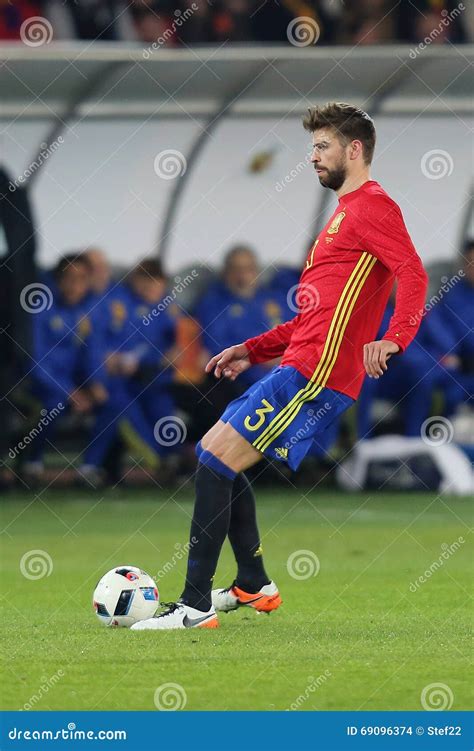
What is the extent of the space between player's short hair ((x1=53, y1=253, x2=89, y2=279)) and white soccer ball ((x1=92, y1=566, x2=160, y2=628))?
7403mm

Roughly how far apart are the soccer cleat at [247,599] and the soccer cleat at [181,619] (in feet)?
1.26

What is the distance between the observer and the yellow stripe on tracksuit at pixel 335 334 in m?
6.47

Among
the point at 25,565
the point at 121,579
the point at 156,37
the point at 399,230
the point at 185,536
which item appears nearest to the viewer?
the point at 399,230

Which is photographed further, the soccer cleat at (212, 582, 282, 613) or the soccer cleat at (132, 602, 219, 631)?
the soccer cleat at (212, 582, 282, 613)

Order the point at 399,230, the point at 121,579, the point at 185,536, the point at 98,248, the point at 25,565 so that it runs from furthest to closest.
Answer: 1. the point at 98,248
2. the point at 185,536
3. the point at 25,565
4. the point at 121,579
5. the point at 399,230

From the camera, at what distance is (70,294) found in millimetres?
13922

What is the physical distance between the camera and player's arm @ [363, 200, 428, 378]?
237 inches

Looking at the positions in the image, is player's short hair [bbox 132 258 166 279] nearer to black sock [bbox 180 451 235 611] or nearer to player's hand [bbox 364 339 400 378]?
black sock [bbox 180 451 235 611]

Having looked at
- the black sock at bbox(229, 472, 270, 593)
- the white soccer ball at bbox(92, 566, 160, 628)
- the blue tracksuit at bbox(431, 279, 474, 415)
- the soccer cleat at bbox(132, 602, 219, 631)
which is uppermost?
the blue tracksuit at bbox(431, 279, 474, 415)

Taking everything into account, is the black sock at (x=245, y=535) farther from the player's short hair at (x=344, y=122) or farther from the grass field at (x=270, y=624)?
the player's short hair at (x=344, y=122)

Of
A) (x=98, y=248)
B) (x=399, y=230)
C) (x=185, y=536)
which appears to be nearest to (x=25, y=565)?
(x=185, y=536)

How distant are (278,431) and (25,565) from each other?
362cm

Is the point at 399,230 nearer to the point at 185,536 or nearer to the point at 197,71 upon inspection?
the point at 185,536

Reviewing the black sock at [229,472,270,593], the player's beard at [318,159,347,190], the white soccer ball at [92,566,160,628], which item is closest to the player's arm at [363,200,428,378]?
the player's beard at [318,159,347,190]
